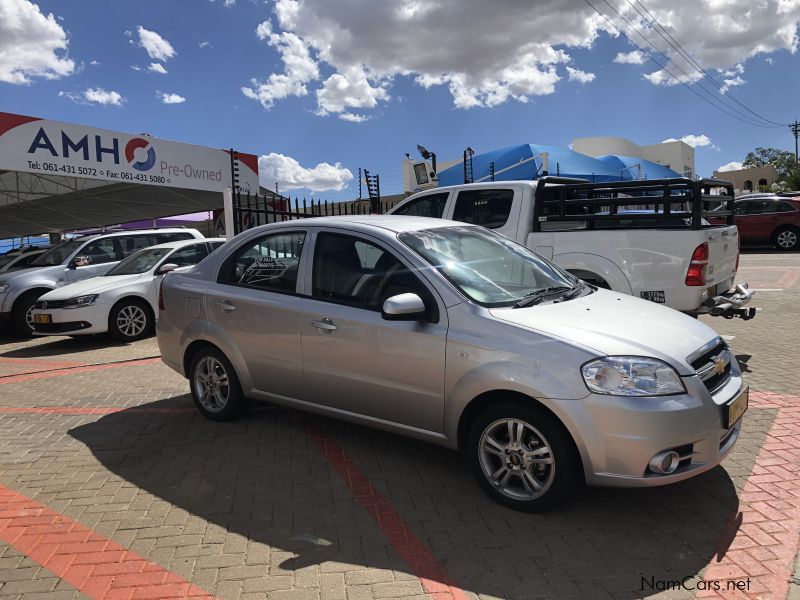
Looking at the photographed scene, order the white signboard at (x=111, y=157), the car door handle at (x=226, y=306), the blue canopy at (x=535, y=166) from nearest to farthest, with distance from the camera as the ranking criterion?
the car door handle at (x=226, y=306) < the white signboard at (x=111, y=157) < the blue canopy at (x=535, y=166)

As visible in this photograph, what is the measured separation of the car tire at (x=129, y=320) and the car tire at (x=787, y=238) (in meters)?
17.6

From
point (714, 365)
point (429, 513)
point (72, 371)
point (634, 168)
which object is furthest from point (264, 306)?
point (634, 168)

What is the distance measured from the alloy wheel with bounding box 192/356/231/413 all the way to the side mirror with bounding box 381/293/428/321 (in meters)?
1.96

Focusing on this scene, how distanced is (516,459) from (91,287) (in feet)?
26.7

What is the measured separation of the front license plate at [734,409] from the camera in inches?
126

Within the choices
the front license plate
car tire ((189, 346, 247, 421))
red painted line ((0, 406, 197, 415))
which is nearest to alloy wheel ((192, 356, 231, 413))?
car tire ((189, 346, 247, 421))

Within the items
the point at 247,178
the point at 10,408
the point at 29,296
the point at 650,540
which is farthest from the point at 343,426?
the point at 247,178

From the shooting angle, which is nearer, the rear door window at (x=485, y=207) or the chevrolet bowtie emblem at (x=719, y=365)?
the chevrolet bowtie emblem at (x=719, y=365)

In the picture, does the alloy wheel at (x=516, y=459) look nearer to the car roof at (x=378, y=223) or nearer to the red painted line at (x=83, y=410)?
the car roof at (x=378, y=223)

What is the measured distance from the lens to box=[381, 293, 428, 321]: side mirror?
351 cm

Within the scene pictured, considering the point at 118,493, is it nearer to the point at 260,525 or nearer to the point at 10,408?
the point at 260,525

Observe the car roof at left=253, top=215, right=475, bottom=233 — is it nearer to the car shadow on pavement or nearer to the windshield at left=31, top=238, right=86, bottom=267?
the car shadow on pavement

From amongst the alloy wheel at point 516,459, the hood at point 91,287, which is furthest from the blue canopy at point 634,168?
the alloy wheel at point 516,459

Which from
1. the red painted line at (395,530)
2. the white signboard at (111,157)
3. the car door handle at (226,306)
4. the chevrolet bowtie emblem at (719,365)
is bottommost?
the red painted line at (395,530)
